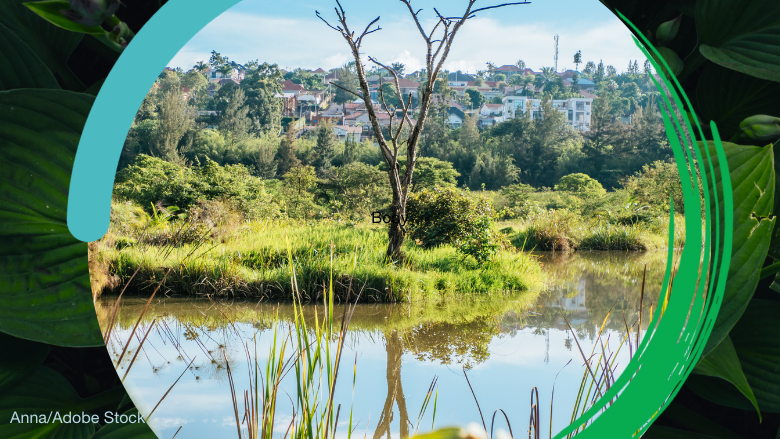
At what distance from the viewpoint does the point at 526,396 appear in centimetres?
82

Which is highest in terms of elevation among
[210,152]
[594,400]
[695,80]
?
[695,80]

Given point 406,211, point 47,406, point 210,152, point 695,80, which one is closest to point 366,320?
point 406,211

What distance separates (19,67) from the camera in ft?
2.37

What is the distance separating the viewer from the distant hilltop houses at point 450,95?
2.98 feet

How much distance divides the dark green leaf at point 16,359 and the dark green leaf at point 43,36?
1.36ft

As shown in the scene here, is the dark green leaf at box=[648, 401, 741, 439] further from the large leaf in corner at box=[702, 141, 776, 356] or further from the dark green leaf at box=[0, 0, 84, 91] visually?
the dark green leaf at box=[0, 0, 84, 91]

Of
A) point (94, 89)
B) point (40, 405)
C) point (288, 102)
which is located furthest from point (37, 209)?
point (288, 102)

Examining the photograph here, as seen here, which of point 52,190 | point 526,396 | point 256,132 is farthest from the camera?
point 256,132

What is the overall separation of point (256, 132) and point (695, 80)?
2.65 feet

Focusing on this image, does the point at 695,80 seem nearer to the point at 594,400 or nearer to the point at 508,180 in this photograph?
the point at 508,180

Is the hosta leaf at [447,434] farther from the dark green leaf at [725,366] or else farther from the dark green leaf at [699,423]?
the dark green leaf at [699,423]

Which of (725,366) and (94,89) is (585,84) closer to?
(725,366)

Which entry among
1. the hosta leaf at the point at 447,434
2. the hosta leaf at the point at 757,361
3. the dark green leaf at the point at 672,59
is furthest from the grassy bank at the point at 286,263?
the hosta leaf at the point at 447,434

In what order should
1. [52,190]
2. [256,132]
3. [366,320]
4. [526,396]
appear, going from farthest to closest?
1. [366,320]
2. [256,132]
3. [526,396]
4. [52,190]
